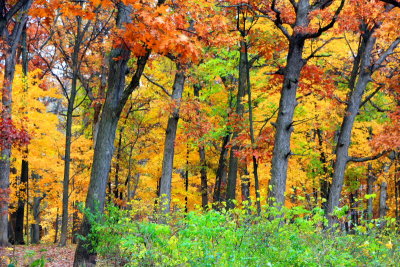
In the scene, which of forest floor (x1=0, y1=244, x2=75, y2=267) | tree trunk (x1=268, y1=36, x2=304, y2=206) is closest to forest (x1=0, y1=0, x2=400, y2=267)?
tree trunk (x1=268, y1=36, x2=304, y2=206)

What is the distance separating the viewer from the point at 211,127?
14.2m

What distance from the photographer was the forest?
5508mm

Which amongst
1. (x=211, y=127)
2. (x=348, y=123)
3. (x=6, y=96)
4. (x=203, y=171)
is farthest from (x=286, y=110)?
(x=203, y=171)

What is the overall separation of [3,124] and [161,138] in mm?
11508

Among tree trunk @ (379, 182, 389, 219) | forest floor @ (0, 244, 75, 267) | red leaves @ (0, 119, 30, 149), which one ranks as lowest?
forest floor @ (0, 244, 75, 267)

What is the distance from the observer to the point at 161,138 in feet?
64.8

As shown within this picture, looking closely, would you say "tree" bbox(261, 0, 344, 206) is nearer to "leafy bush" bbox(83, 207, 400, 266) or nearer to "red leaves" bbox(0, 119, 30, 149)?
"leafy bush" bbox(83, 207, 400, 266)

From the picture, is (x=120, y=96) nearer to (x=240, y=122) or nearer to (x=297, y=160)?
(x=240, y=122)

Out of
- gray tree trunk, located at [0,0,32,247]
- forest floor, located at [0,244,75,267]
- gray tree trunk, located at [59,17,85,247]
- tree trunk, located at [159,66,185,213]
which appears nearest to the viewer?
forest floor, located at [0,244,75,267]

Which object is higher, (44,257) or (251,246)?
(251,246)

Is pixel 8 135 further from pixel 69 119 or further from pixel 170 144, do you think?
pixel 69 119

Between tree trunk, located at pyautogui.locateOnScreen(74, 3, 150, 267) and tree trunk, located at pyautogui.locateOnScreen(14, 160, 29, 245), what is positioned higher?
tree trunk, located at pyautogui.locateOnScreen(74, 3, 150, 267)

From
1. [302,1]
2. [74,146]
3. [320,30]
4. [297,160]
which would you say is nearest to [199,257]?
[320,30]

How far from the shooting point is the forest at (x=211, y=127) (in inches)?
217
